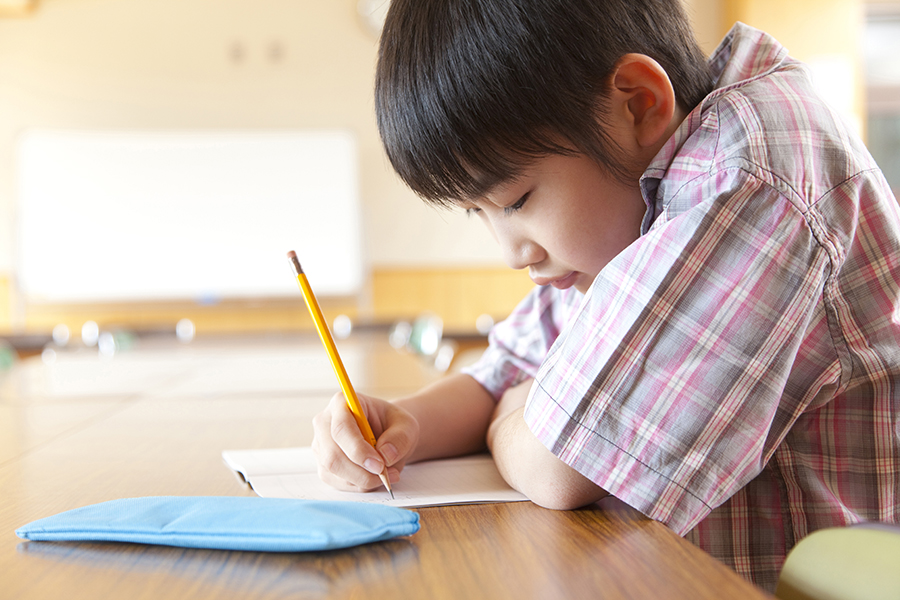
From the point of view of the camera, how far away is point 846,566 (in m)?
0.38

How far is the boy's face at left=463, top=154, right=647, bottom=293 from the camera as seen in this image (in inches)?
25.5

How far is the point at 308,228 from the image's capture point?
439cm

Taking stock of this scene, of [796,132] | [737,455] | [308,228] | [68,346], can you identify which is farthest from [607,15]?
[308,228]

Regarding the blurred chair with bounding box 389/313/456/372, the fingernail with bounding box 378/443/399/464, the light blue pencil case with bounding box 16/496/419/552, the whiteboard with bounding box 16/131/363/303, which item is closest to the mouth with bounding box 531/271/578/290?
the fingernail with bounding box 378/443/399/464

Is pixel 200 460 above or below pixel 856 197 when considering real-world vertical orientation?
below

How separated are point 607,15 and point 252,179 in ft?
12.9

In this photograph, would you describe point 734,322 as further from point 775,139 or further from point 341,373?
point 341,373

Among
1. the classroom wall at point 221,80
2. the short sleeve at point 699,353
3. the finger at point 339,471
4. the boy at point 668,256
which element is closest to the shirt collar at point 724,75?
the boy at point 668,256

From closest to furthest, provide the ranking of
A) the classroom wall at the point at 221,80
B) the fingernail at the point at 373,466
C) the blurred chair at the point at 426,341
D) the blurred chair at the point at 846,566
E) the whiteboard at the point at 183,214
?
the blurred chair at the point at 846,566, the fingernail at the point at 373,466, the blurred chair at the point at 426,341, the whiteboard at the point at 183,214, the classroom wall at the point at 221,80

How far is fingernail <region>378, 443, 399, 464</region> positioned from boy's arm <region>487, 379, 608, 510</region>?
93mm

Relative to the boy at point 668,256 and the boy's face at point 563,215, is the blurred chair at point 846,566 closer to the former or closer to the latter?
the boy at point 668,256

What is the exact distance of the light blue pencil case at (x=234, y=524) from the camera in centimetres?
44

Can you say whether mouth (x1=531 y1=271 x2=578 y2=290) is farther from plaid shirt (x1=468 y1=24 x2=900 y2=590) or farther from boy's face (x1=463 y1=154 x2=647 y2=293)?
plaid shirt (x1=468 y1=24 x2=900 y2=590)

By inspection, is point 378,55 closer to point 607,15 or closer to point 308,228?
point 607,15
